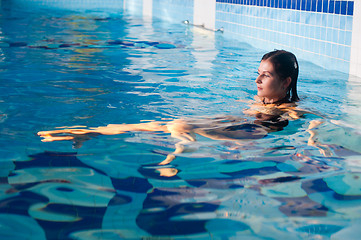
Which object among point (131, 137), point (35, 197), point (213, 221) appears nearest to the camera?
point (213, 221)

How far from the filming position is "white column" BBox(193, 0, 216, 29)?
34.5 feet

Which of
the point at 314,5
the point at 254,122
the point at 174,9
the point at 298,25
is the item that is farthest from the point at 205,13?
the point at 254,122

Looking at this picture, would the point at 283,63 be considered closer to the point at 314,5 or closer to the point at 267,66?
the point at 267,66

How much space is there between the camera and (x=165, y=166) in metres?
2.62

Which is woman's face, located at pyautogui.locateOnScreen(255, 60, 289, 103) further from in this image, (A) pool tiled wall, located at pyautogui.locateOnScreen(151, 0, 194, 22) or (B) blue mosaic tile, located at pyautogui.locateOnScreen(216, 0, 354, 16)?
(A) pool tiled wall, located at pyautogui.locateOnScreen(151, 0, 194, 22)

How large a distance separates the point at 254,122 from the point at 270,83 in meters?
0.36

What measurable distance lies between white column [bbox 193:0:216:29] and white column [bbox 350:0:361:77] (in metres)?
5.11

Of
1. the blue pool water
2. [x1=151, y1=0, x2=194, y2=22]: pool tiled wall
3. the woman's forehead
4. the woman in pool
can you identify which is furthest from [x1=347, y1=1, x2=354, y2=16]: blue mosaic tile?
[x1=151, y1=0, x2=194, y2=22]: pool tiled wall

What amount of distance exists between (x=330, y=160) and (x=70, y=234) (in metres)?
1.59

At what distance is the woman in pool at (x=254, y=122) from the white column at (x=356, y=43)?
87.6 inches

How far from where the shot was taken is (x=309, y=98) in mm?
4566

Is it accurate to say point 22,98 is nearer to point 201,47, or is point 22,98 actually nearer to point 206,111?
point 206,111

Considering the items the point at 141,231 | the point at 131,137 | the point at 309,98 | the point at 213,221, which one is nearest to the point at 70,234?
the point at 141,231

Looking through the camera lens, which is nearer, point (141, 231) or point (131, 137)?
point (141, 231)
